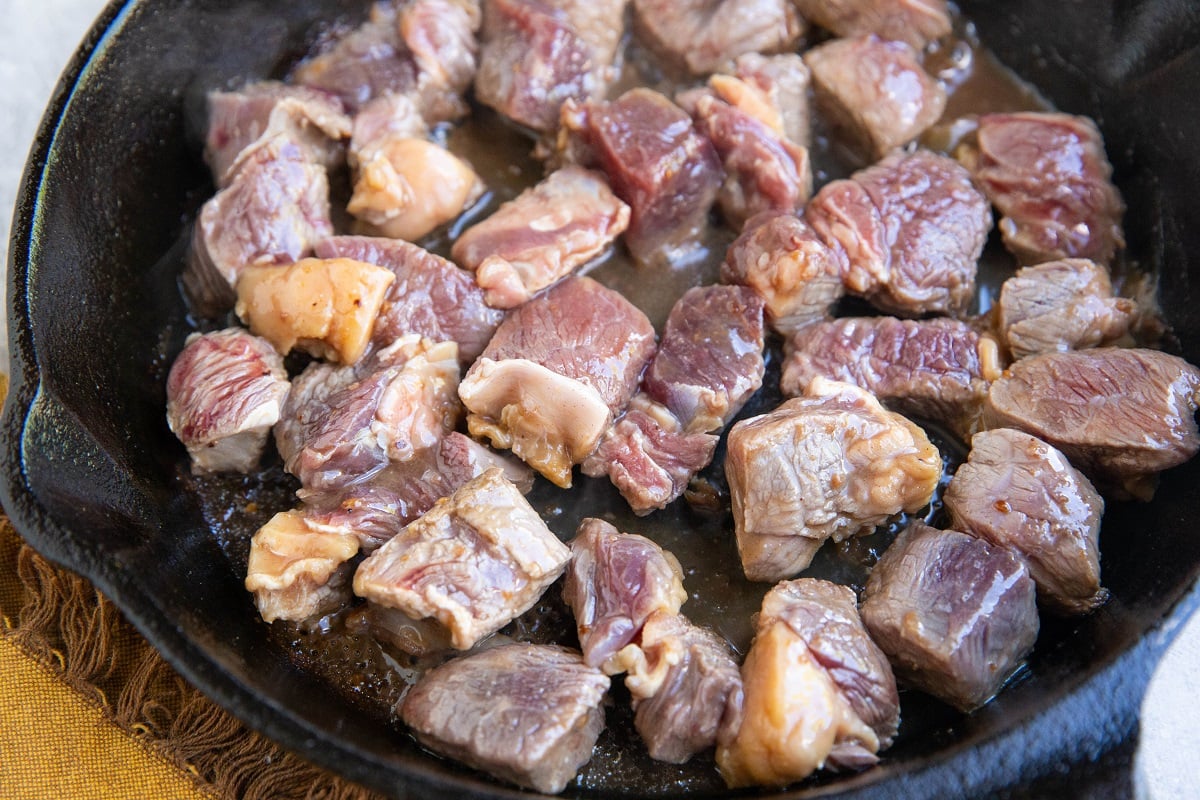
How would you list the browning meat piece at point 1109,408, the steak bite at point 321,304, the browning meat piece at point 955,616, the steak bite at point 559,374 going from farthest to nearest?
the steak bite at point 321,304 → the steak bite at point 559,374 → the browning meat piece at point 1109,408 → the browning meat piece at point 955,616

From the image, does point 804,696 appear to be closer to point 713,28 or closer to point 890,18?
point 713,28

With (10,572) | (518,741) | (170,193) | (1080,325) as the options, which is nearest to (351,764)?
(518,741)

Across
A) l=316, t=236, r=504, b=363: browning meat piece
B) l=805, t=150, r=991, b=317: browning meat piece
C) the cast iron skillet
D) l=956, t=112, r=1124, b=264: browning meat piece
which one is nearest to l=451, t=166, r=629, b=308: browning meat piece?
l=316, t=236, r=504, b=363: browning meat piece

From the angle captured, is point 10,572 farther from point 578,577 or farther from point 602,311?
point 602,311

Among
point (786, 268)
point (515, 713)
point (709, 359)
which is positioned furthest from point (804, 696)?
point (786, 268)

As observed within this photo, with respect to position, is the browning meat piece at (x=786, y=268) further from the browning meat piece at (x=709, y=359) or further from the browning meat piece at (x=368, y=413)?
the browning meat piece at (x=368, y=413)

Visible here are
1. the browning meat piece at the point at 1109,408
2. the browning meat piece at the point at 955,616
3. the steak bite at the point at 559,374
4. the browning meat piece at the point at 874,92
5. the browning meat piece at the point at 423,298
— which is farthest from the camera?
the browning meat piece at the point at 874,92

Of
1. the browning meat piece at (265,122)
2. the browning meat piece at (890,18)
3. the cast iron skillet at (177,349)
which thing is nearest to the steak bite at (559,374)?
the cast iron skillet at (177,349)

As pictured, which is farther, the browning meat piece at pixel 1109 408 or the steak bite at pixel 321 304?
the steak bite at pixel 321 304
